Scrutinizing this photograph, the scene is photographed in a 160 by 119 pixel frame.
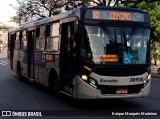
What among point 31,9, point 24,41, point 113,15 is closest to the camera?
point 113,15

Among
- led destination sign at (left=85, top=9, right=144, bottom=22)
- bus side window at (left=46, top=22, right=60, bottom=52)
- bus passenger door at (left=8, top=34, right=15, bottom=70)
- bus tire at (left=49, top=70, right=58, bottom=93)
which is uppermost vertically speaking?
led destination sign at (left=85, top=9, right=144, bottom=22)

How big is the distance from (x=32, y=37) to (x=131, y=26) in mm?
7086

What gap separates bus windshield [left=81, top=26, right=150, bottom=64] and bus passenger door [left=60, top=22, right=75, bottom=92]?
0.82 m

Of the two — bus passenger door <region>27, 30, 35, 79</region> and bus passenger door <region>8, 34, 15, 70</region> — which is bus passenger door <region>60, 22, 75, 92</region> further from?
bus passenger door <region>8, 34, 15, 70</region>

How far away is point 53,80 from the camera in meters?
13.9

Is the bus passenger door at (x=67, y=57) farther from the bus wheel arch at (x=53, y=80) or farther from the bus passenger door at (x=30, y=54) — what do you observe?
the bus passenger door at (x=30, y=54)

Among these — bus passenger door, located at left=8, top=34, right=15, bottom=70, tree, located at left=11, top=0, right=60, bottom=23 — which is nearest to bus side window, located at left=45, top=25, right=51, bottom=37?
bus passenger door, located at left=8, top=34, right=15, bottom=70

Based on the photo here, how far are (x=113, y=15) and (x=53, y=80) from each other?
3.69 m

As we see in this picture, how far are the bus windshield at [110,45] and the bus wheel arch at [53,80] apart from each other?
2672mm

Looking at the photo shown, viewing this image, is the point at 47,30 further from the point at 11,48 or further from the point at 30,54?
the point at 11,48

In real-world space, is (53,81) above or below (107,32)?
below

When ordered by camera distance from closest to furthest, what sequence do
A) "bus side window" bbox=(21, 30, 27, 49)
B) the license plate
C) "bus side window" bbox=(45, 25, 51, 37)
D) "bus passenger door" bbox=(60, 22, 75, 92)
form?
the license plate, "bus passenger door" bbox=(60, 22, 75, 92), "bus side window" bbox=(45, 25, 51, 37), "bus side window" bbox=(21, 30, 27, 49)

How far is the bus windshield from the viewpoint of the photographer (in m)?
11.0

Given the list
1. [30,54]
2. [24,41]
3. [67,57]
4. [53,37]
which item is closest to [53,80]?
[53,37]
